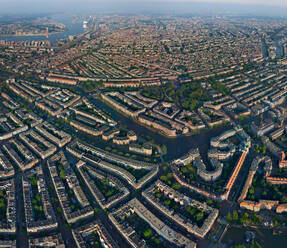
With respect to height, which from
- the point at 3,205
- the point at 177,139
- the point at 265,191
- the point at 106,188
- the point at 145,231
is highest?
the point at 265,191

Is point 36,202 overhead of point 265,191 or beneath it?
beneath

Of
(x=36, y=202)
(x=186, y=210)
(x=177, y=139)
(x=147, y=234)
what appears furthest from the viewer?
(x=177, y=139)

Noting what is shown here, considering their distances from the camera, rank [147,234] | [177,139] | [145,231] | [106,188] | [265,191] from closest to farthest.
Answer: [147,234] < [145,231] < [265,191] < [106,188] < [177,139]

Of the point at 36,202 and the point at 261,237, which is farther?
the point at 36,202

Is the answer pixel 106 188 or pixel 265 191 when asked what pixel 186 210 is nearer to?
pixel 106 188

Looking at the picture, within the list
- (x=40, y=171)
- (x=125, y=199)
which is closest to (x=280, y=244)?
(x=125, y=199)

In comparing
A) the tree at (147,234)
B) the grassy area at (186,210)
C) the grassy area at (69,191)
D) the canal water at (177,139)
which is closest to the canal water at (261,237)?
the grassy area at (186,210)

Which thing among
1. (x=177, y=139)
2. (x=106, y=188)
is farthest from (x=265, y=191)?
(x=106, y=188)

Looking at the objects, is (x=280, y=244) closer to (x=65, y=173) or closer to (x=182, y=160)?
(x=182, y=160)

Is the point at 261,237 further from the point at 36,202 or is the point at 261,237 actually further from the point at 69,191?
the point at 36,202

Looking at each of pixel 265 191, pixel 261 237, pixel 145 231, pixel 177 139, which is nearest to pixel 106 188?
pixel 145 231

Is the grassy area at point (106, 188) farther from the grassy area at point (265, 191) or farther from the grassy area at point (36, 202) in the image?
the grassy area at point (265, 191)

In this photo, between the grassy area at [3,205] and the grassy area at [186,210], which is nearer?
the grassy area at [186,210]
